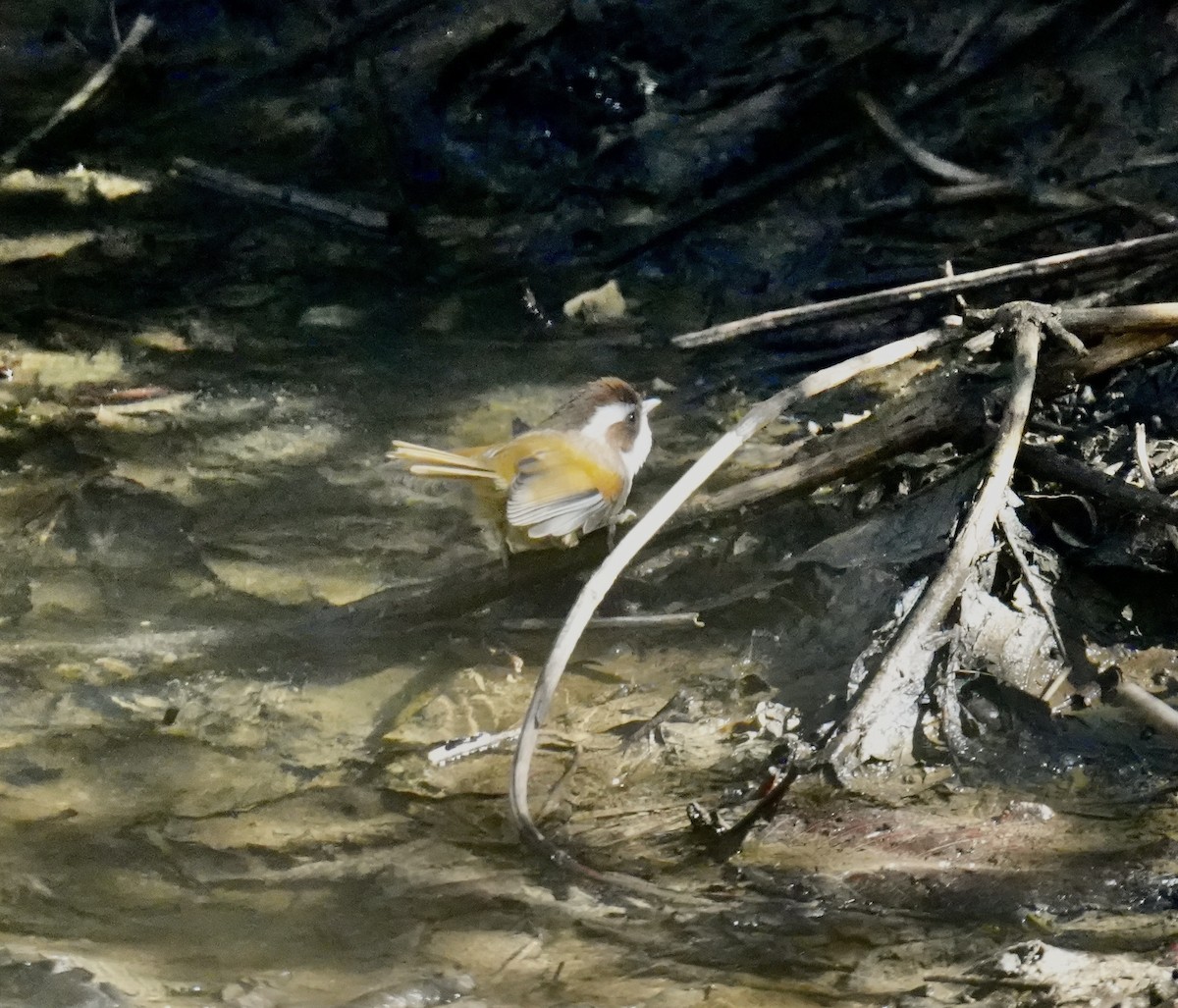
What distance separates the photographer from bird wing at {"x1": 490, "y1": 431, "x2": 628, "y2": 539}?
13.3 feet

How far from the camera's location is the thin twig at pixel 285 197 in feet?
20.4

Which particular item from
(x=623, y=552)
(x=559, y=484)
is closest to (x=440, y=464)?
(x=559, y=484)

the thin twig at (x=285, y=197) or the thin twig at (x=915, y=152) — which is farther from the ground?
the thin twig at (x=285, y=197)

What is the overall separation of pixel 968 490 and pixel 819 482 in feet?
1.44

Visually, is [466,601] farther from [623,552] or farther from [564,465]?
[623,552]

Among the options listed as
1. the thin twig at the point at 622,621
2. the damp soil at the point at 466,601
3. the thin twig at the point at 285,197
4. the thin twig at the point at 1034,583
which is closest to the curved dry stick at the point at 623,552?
the damp soil at the point at 466,601

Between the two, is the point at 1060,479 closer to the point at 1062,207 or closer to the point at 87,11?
the point at 1062,207

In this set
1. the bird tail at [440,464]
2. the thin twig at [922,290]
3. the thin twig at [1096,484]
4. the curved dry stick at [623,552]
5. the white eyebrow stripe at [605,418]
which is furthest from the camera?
the white eyebrow stripe at [605,418]

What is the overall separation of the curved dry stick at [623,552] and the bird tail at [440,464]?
0.96 metres

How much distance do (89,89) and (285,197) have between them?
139cm

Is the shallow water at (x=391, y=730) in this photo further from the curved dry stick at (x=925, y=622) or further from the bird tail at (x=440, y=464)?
the bird tail at (x=440, y=464)

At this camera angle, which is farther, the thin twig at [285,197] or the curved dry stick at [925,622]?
the thin twig at [285,197]

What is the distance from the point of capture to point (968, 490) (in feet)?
12.0

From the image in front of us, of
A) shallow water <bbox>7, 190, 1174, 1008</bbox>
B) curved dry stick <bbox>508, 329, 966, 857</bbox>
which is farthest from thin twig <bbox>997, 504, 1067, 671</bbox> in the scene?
curved dry stick <bbox>508, 329, 966, 857</bbox>
